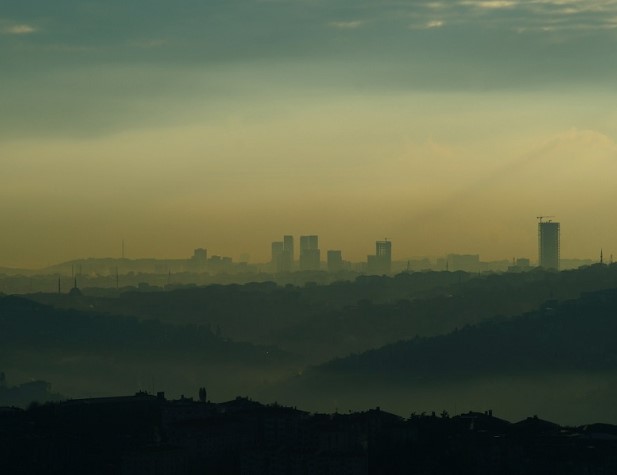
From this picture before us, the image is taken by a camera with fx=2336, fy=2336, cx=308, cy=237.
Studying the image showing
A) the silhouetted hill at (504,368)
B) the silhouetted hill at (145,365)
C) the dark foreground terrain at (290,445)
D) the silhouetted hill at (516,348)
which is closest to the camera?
the dark foreground terrain at (290,445)

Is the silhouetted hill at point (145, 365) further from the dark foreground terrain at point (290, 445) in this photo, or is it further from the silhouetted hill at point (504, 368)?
the dark foreground terrain at point (290, 445)

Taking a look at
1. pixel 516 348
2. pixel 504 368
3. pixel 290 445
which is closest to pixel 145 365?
pixel 516 348

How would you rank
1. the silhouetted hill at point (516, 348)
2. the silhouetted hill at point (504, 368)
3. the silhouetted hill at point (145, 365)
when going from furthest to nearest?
the silhouetted hill at point (145, 365) → the silhouetted hill at point (516, 348) → the silhouetted hill at point (504, 368)

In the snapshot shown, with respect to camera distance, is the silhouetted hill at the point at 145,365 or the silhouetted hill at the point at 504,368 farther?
the silhouetted hill at the point at 145,365

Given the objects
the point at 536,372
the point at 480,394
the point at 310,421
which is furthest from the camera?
the point at 536,372

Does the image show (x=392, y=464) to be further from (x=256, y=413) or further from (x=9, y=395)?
(x=9, y=395)

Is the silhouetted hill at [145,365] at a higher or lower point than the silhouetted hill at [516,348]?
lower

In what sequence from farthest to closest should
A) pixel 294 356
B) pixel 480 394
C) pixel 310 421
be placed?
pixel 294 356 → pixel 480 394 → pixel 310 421

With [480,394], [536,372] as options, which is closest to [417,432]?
[480,394]

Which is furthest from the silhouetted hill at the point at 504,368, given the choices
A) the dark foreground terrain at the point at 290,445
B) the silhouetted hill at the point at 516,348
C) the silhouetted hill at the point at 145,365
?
→ the dark foreground terrain at the point at 290,445
